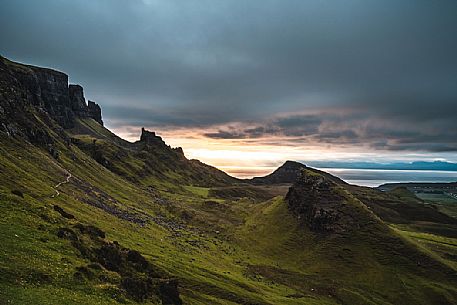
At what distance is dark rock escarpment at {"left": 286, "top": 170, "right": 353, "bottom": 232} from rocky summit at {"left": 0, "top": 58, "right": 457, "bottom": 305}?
0.50 m

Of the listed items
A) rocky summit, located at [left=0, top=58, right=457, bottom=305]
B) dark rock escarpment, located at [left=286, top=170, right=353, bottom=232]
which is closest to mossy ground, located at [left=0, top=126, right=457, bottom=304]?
rocky summit, located at [left=0, top=58, right=457, bottom=305]

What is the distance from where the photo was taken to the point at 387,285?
345 ft

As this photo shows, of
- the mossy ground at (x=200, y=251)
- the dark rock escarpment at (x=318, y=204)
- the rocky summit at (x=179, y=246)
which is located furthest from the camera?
the dark rock escarpment at (x=318, y=204)

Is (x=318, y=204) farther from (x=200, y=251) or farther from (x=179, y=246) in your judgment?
(x=179, y=246)

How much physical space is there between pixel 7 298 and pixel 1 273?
4.28 metres

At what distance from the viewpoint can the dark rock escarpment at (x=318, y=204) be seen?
137 m

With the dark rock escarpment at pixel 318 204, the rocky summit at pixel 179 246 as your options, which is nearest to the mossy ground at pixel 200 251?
the rocky summit at pixel 179 246

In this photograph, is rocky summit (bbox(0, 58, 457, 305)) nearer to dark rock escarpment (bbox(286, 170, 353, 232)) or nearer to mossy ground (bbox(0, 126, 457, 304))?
mossy ground (bbox(0, 126, 457, 304))

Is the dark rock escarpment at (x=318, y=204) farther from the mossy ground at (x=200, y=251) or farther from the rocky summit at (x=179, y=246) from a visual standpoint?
the mossy ground at (x=200, y=251)

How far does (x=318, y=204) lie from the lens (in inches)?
5778

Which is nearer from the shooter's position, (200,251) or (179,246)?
(179,246)

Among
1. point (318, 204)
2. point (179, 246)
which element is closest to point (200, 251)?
point (179, 246)

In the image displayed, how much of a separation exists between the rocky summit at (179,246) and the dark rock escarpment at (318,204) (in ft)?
1.65

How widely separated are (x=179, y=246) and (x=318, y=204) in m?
73.8
